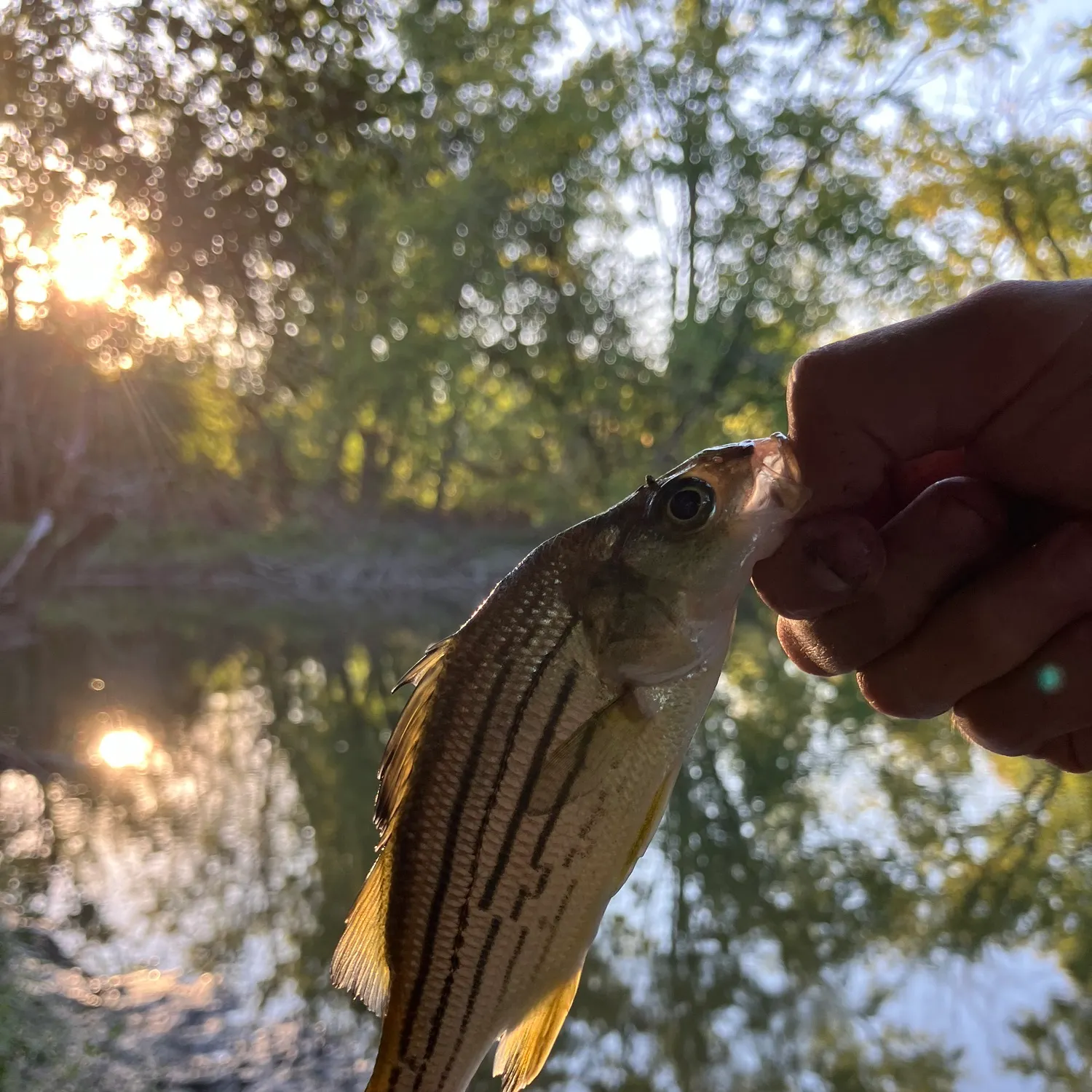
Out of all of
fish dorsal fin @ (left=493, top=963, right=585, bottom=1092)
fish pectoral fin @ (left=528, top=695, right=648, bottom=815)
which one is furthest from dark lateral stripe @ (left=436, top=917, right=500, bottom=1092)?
fish pectoral fin @ (left=528, top=695, right=648, bottom=815)

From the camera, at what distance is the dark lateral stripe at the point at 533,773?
1629 millimetres

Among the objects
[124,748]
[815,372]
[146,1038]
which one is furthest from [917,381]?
[124,748]

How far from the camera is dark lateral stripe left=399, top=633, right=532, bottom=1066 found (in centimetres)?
164

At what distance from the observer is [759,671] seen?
586 inches

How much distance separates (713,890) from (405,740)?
623cm

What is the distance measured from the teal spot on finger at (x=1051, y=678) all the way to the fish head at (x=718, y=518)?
64 cm

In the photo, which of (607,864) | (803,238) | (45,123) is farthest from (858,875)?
(803,238)

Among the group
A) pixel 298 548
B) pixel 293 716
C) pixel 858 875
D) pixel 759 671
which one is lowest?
pixel 858 875

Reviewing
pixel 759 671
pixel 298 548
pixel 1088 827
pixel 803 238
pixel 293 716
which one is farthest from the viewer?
pixel 298 548

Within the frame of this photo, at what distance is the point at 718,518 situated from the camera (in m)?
1.63

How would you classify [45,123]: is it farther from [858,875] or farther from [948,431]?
[858,875]

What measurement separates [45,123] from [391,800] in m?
6.93

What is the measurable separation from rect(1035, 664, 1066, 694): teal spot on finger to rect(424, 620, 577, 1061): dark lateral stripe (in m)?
1.00

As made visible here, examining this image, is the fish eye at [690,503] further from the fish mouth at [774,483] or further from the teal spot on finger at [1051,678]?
the teal spot on finger at [1051,678]
